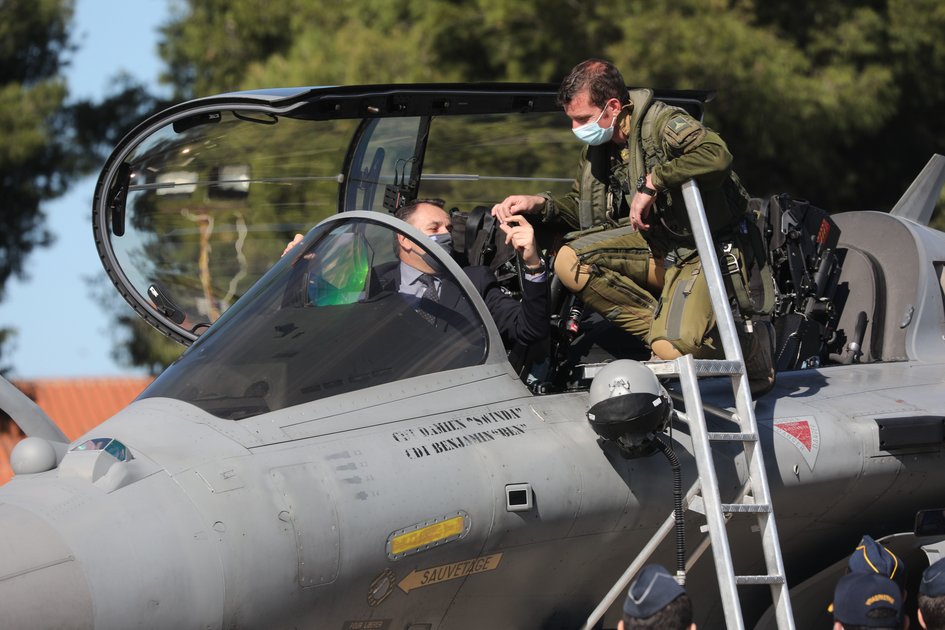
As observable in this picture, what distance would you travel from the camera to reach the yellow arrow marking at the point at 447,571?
4.51 meters

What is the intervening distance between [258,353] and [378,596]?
106cm

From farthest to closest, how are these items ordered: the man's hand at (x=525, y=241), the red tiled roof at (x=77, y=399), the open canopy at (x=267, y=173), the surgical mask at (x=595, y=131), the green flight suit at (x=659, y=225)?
the red tiled roof at (x=77, y=399), the open canopy at (x=267, y=173), the surgical mask at (x=595, y=131), the man's hand at (x=525, y=241), the green flight suit at (x=659, y=225)

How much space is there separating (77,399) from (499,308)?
60.4 feet

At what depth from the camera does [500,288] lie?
5.84 meters

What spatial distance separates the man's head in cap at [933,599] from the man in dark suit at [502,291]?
5.87ft

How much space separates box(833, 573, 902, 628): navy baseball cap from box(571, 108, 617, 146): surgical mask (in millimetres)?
2186

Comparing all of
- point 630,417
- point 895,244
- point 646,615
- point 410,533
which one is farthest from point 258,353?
point 895,244

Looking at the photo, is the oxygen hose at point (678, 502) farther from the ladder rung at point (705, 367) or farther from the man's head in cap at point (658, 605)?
the man's head in cap at point (658, 605)

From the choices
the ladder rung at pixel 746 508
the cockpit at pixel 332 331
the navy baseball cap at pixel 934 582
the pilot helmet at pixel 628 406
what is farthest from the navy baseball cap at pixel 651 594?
the cockpit at pixel 332 331

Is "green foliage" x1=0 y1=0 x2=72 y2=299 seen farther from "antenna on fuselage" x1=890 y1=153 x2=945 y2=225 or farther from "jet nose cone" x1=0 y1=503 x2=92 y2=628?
"jet nose cone" x1=0 y1=503 x2=92 y2=628

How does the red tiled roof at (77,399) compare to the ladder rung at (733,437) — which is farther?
the red tiled roof at (77,399)

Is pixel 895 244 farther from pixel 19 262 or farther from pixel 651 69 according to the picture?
pixel 19 262

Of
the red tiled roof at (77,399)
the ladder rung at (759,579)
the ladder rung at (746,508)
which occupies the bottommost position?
the red tiled roof at (77,399)

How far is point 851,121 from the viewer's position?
18.8 m
